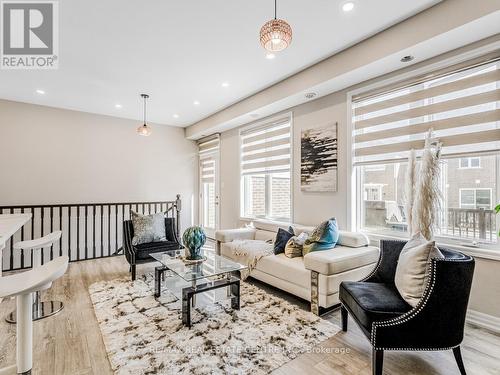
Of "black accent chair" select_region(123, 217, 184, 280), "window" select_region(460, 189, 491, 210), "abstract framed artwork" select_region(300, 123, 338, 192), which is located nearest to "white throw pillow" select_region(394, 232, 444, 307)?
"window" select_region(460, 189, 491, 210)

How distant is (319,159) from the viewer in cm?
402

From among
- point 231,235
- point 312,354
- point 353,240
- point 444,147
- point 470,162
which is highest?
point 444,147

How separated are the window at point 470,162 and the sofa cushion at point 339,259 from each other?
4.18 feet

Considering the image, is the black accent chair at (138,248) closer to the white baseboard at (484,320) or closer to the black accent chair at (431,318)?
the black accent chair at (431,318)

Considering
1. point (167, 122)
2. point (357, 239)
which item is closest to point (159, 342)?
point (357, 239)

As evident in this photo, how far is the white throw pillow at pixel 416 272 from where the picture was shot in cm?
183

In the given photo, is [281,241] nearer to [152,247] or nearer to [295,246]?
[295,246]

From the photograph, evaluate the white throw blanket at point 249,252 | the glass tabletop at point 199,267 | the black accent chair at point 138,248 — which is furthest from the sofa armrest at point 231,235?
the glass tabletop at point 199,267

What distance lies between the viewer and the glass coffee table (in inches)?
98.0

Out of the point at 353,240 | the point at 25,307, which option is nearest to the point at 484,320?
the point at 353,240

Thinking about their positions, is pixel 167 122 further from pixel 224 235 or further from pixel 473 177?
pixel 473 177

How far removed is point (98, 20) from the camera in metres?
2.61

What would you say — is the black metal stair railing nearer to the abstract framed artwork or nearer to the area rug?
the area rug

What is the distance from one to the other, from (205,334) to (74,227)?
14.7 ft
